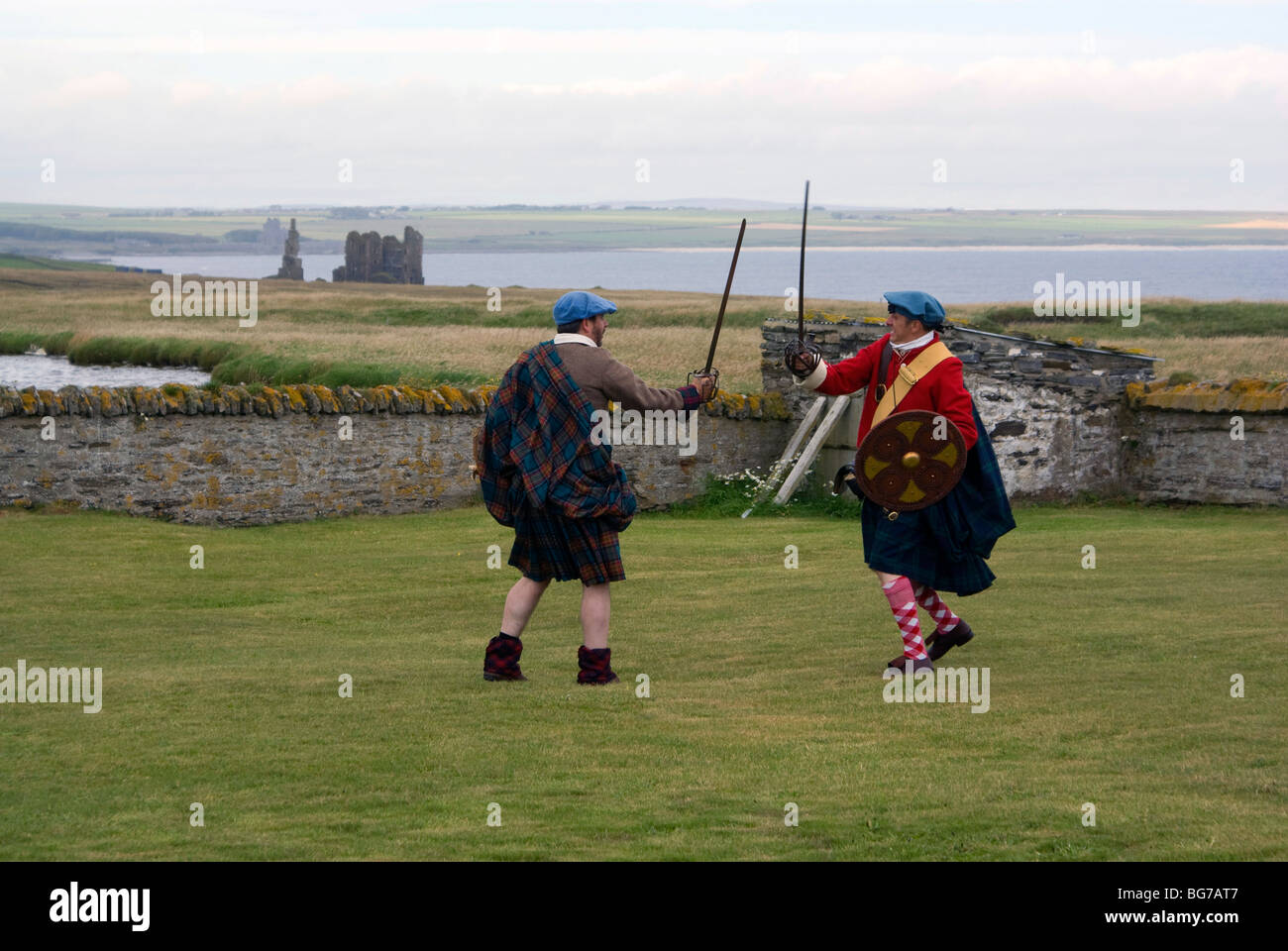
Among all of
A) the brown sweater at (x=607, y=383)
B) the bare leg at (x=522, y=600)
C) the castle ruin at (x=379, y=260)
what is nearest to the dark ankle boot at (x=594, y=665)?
the bare leg at (x=522, y=600)

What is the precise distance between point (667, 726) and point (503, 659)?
1.53m

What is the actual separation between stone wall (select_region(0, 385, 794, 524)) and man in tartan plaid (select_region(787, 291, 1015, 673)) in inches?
448

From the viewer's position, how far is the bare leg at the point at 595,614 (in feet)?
27.5

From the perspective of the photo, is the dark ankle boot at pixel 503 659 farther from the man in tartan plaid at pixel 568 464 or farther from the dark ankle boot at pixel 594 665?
the dark ankle boot at pixel 594 665

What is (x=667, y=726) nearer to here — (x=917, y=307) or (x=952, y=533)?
(x=952, y=533)

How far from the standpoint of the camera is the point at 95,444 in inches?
707

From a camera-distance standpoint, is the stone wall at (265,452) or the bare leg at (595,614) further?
the stone wall at (265,452)

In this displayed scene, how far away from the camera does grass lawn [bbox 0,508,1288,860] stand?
5.66m

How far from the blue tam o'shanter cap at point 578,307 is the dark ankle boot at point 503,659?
1.92m

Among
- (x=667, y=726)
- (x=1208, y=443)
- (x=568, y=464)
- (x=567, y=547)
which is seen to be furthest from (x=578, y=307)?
(x=1208, y=443)

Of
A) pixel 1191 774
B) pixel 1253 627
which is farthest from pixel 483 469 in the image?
pixel 1253 627

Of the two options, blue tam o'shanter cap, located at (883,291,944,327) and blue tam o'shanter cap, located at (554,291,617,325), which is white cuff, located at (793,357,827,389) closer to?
blue tam o'shanter cap, located at (883,291,944,327)

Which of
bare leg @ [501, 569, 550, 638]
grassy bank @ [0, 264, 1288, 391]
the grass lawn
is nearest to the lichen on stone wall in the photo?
the grass lawn

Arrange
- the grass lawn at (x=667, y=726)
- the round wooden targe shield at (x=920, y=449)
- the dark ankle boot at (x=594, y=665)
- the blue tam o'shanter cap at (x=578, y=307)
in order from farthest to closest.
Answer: the round wooden targe shield at (x=920, y=449) < the dark ankle boot at (x=594, y=665) < the blue tam o'shanter cap at (x=578, y=307) < the grass lawn at (x=667, y=726)
